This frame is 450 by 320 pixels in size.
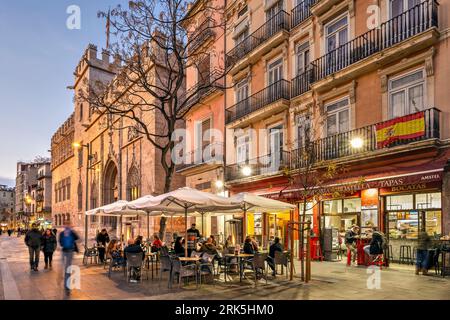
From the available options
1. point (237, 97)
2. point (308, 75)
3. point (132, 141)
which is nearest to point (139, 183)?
point (132, 141)

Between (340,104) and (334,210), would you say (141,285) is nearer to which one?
(334,210)

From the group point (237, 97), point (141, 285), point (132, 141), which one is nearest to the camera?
point (141, 285)

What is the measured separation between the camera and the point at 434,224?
43.6 feet

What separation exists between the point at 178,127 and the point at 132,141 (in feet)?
19.7

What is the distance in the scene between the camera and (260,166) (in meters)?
21.2

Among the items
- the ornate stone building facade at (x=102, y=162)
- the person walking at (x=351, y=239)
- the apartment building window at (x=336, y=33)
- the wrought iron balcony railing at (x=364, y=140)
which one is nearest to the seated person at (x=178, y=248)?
the wrought iron balcony railing at (x=364, y=140)

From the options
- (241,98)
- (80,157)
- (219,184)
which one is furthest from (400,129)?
(80,157)

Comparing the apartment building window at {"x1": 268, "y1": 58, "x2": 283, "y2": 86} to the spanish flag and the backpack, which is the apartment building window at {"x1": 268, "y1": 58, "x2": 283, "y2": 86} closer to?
the spanish flag

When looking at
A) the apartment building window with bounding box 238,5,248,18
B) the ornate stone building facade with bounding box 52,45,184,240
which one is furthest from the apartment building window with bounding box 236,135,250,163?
→ the apartment building window with bounding box 238,5,248,18

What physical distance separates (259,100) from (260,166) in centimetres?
350

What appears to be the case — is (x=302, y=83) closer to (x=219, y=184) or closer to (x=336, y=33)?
(x=336, y=33)

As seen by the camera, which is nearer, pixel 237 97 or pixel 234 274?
pixel 234 274

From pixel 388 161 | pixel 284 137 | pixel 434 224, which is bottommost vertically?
pixel 434 224

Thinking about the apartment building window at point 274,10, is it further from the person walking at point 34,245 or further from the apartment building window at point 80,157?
the apartment building window at point 80,157
